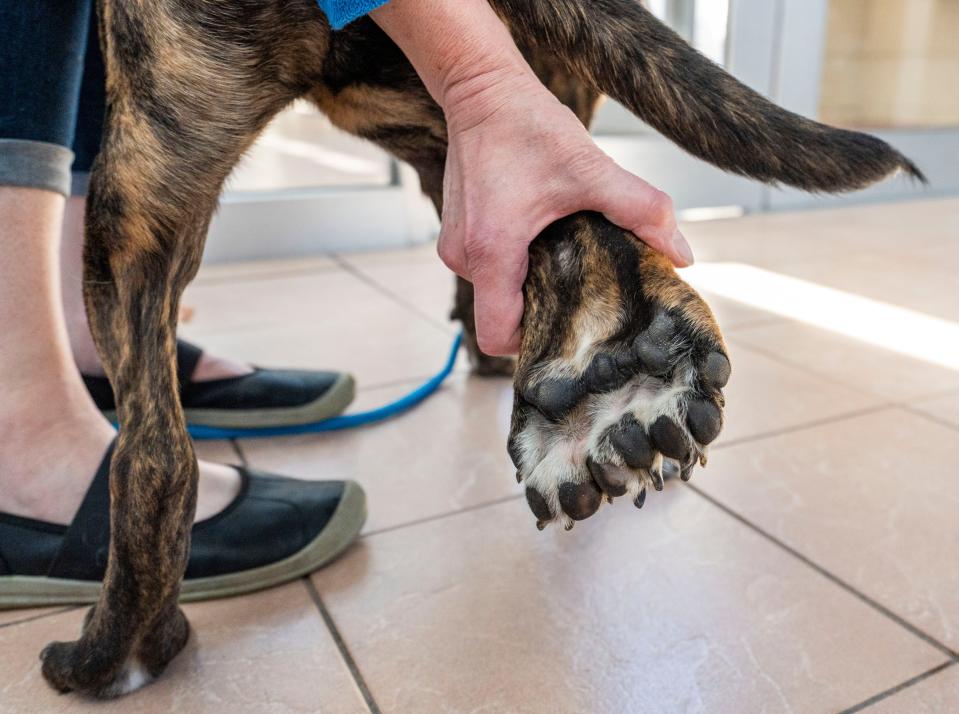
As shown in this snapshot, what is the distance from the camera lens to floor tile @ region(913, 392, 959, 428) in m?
1.47

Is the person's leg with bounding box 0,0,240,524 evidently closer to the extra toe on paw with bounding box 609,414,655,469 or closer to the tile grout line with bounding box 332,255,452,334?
the extra toe on paw with bounding box 609,414,655,469

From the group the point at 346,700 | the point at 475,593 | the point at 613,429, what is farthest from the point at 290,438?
the point at 613,429

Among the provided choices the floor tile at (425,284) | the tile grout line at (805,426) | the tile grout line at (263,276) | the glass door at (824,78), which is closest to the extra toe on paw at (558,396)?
the tile grout line at (805,426)

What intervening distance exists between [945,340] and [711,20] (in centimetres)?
201

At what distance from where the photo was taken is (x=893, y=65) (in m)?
4.23

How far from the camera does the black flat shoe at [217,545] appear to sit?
0.97m

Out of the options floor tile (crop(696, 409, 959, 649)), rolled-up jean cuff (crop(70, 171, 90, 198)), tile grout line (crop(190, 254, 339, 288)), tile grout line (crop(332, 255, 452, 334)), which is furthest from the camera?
tile grout line (crop(190, 254, 339, 288))

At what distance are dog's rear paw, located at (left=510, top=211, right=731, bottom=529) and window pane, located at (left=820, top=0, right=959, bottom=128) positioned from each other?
11.9 feet

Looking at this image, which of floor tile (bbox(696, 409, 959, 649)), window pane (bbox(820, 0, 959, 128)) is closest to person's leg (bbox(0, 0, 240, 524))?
floor tile (bbox(696, 409, 959, 649))

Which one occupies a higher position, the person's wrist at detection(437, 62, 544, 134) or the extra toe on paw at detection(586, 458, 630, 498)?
the person's wrist at detection(437, 62, 544, 134)

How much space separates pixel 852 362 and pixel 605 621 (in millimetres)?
1124

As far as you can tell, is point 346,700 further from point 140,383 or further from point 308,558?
point 140,383

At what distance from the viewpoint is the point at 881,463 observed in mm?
1300

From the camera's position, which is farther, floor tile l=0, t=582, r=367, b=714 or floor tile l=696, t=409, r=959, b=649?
floor tile l=696, t=409, r=959, b=649
